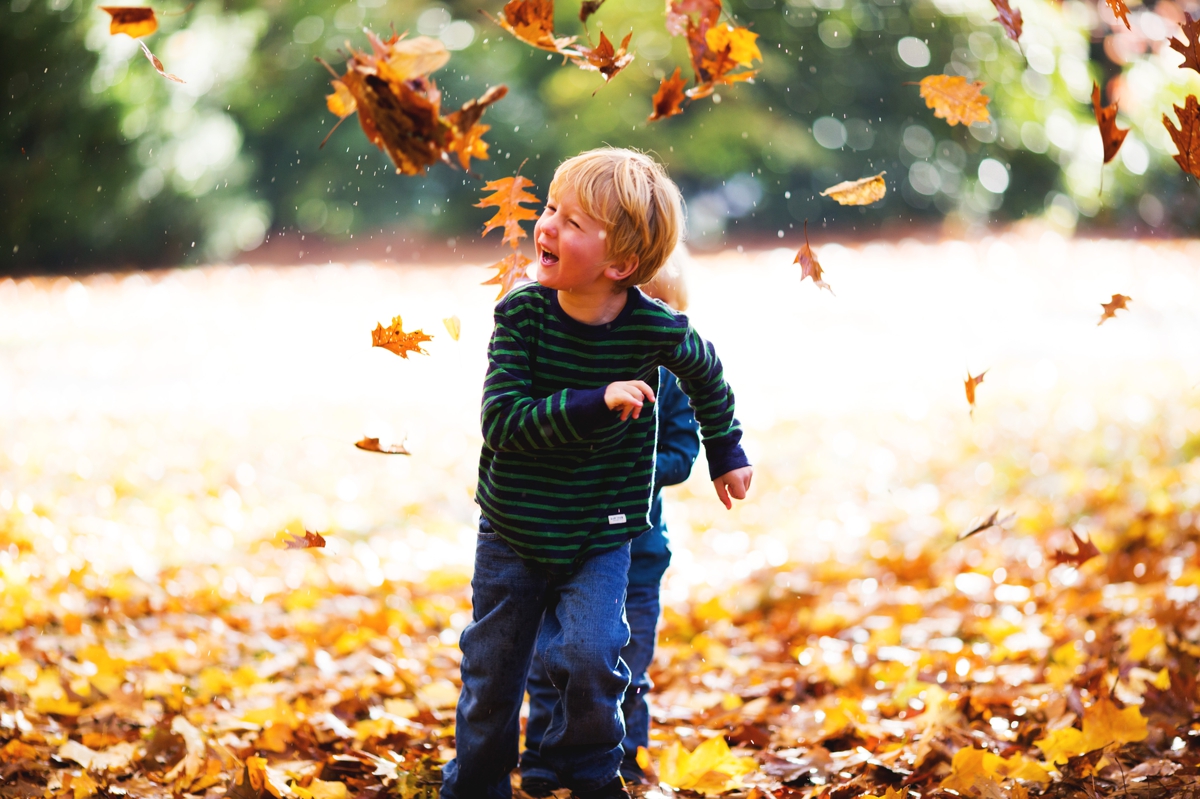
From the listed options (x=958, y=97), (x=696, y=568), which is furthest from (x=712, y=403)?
(x=696, y=568)

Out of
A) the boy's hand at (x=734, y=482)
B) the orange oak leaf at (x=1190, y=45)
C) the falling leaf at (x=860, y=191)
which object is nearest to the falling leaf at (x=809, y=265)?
the falling leaf at (x=860, y=191)

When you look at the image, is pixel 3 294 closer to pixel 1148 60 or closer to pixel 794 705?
pixel 794 705

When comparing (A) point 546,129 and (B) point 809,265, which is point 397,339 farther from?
(A) point 546,129

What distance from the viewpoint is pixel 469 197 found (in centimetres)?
1872

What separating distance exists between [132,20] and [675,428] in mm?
1573

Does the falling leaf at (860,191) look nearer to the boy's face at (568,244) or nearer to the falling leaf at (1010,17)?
the falling leaf at (1010,17)

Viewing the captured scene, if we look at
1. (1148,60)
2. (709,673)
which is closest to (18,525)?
(709,673)

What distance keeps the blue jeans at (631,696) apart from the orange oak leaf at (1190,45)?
167cm

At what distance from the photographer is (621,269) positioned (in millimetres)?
2213

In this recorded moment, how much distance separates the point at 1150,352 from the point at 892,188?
8.54 metres

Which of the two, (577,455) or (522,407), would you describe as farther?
(577,455)

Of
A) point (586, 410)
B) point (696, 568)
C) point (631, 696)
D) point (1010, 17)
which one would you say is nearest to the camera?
point (586, 410)

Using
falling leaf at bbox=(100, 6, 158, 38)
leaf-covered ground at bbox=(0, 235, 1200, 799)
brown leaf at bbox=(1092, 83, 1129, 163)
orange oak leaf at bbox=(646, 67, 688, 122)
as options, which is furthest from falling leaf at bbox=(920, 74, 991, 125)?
falling leaf at bbox=(100, 6, 158, 38)

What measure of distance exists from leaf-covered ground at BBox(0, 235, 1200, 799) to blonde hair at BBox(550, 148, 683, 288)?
4.03ft
